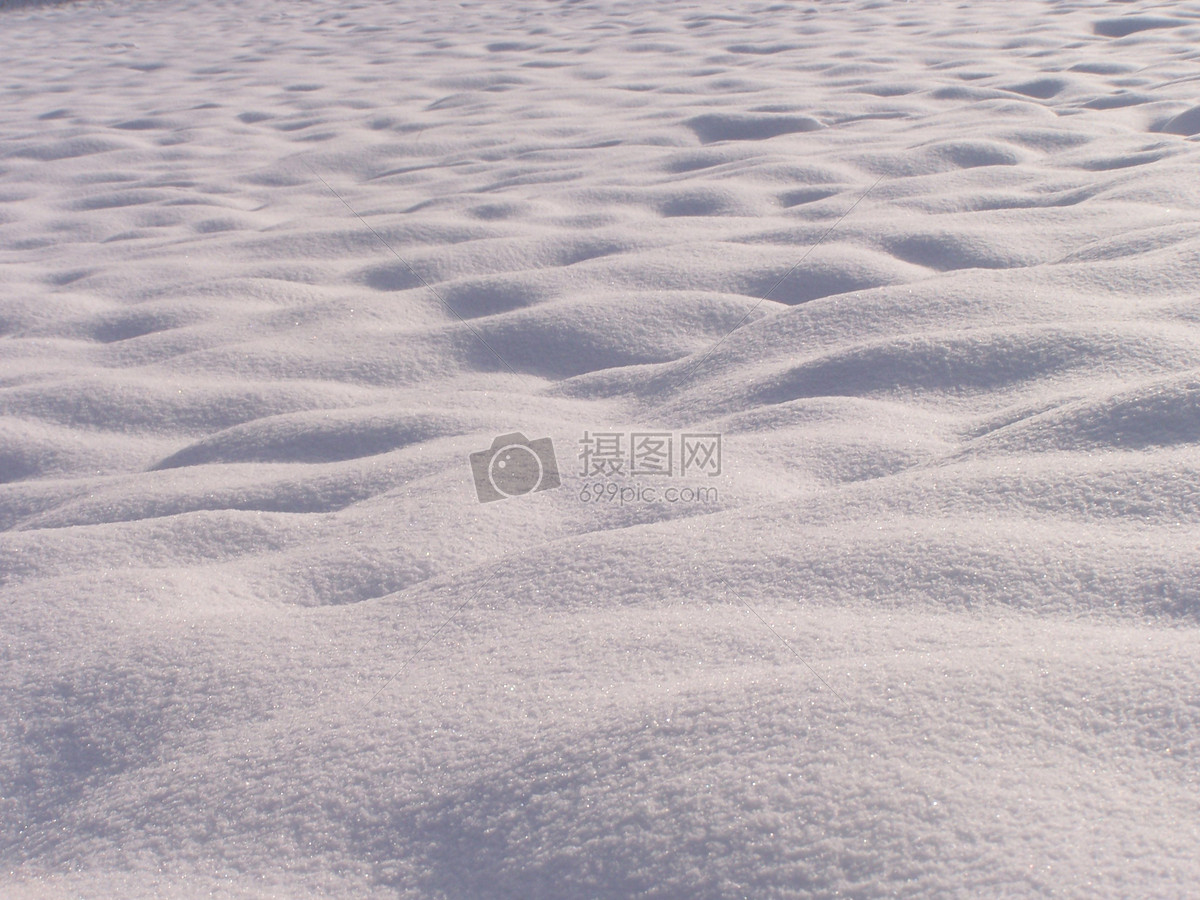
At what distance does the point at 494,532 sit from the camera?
117 cm

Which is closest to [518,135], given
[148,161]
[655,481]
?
[148,161]

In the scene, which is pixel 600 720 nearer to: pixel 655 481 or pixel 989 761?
pixel 989 761

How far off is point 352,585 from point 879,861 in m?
0.67

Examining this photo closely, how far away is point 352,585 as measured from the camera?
1.10 metres

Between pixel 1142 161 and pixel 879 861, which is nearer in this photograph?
pixel 879 861

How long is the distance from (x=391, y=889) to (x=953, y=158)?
2244mm

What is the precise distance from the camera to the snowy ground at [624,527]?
69 cm

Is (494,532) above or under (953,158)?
under

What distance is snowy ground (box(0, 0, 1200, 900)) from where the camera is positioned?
0.69 m

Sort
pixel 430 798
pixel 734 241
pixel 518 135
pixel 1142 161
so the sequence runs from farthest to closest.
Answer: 1. pixel 518 135
2. pixel 1142 161
3. pixel 734 241
4. pixel 430 798

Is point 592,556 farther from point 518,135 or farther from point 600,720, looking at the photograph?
point 518,135

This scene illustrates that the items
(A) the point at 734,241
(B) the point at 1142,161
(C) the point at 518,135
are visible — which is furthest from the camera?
(C) the point at 518,135

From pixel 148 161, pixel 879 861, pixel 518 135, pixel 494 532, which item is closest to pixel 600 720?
pixel 879 861

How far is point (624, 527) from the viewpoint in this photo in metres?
1.16
